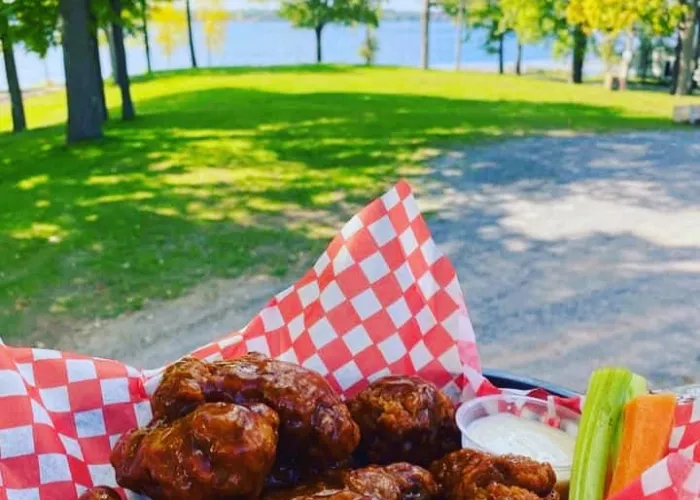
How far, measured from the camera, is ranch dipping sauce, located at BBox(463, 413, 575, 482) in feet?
5.44

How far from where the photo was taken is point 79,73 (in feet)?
38.2

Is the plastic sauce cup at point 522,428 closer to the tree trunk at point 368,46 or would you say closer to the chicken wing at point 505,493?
the chicken wing at point 505,493

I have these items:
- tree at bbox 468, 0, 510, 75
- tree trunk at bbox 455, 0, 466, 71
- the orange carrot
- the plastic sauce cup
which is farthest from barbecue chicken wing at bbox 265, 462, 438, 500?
tree trunk at bbox 455, 0, 466, 71

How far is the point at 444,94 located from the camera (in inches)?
844

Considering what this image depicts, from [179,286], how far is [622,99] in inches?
640

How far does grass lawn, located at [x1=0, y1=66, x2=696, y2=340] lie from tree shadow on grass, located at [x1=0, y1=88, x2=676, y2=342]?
0.07ft

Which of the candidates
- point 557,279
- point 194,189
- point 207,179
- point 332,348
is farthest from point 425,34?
point 332,348

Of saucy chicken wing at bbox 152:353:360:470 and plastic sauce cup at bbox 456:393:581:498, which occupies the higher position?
saucy chicken wing at bbox 152:353:360:470

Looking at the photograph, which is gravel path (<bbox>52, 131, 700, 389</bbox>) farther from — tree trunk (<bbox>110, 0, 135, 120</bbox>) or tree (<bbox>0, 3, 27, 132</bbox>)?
tree trunk (<bbox>110, 0, 135, 120</bbox>)

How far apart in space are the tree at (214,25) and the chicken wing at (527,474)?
3541 centimetres

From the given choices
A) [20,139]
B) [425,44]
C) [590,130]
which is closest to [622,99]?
[590,130]

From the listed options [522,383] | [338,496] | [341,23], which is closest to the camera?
[338,496]

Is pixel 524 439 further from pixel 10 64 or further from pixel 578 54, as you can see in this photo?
pixel 578 54

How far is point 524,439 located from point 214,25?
38961mm
